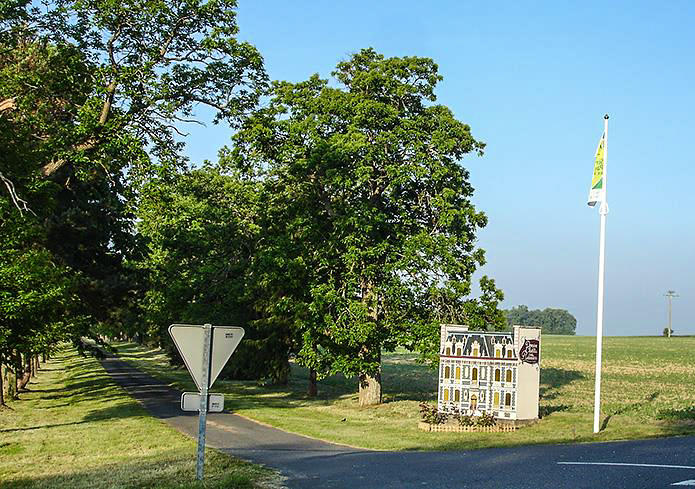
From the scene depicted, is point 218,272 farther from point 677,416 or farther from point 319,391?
point 677,416

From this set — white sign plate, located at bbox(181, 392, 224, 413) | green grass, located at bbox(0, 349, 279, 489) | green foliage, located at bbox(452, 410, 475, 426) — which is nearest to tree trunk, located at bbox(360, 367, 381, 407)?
green grass, located at bbox(0, 349, 279, 489)

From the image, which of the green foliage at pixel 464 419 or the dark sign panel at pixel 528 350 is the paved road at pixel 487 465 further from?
the dark sign panel at pixel 528 350

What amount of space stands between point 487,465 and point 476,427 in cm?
841

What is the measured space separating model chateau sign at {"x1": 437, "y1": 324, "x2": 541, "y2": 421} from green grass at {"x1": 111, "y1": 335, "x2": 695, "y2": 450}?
90 centimetres

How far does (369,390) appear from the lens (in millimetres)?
30844

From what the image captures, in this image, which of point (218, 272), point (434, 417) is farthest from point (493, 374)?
point (218, 272)

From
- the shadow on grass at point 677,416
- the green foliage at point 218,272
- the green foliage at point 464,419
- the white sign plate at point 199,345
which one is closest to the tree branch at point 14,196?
the white sign plate at point 199,345

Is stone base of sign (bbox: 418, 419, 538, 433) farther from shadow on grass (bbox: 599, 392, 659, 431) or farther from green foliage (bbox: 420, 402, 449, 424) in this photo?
shadow on grass (bbox: 599, 392, 659, 431)

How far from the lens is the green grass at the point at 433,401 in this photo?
19.1m

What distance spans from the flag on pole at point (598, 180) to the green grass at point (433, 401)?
5.86 meters

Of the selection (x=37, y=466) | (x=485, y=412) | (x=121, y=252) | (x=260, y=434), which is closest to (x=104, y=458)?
(x=37, y=466)

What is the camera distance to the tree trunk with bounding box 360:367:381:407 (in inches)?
1209

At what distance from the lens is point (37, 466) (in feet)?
52.8

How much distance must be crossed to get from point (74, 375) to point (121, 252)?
66.7ft
